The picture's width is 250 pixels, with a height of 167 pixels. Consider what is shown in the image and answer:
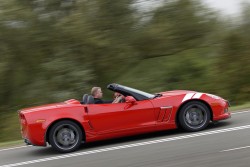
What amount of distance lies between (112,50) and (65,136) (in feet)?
45.6

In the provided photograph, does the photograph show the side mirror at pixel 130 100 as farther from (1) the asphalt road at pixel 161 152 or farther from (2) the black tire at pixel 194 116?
(2) the black tire at pixel 194 116

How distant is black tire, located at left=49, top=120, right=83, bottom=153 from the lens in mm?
10062

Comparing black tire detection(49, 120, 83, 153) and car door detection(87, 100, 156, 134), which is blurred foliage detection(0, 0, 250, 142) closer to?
black tire detection(49, 120, 83, 153)

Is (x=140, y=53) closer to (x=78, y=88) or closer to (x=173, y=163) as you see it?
(x=78, y=88)

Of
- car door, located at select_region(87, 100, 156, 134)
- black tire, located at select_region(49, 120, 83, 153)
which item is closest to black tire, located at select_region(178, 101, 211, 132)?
car door, located at select_region(87, 100, 156, 134)

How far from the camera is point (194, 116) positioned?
10.5 metres

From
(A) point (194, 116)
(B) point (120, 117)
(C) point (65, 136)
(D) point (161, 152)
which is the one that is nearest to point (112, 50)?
(A) point (194, 116)

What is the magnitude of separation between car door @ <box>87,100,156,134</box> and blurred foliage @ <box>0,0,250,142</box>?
1142cm

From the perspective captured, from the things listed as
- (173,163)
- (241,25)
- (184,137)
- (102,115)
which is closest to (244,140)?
(184,137)

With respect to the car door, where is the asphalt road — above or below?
below

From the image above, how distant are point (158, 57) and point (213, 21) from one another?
331cm

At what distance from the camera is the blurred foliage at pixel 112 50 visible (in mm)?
22734

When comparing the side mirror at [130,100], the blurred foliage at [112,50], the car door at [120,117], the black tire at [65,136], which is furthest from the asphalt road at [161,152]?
the blurred foliage at [112,50]

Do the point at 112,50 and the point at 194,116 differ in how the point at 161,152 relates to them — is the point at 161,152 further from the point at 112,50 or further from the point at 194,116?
the point at 112,50
